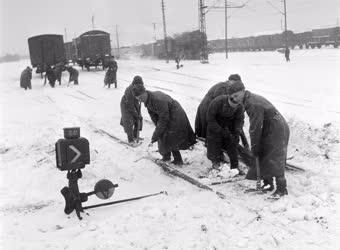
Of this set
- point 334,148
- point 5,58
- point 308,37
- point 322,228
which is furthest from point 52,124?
point 5,58

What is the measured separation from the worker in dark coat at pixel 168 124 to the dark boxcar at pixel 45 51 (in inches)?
961

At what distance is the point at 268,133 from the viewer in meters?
5.75

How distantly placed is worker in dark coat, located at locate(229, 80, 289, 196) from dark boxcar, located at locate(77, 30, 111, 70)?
95.9 ft

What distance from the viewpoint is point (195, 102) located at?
15555 mm

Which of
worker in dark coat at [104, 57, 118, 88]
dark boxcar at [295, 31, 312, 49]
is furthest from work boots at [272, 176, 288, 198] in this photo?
dark boxcar at [295, 31, 312, 49]

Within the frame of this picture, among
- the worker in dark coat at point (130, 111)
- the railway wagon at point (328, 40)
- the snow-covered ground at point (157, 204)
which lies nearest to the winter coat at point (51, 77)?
the snow-covered ground at point (157, 204)

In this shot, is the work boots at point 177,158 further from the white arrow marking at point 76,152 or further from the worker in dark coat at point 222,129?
the white arrow marking at point 76,152

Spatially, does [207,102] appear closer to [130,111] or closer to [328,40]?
[130,111]

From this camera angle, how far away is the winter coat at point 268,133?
5.66 meters

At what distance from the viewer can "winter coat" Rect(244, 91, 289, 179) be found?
223 inches

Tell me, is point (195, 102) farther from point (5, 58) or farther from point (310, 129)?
point (5, 58)

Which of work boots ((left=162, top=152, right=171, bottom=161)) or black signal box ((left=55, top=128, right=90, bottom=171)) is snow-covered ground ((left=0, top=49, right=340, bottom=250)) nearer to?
work boots ((left=162, top=152, right=171, bottom=161))

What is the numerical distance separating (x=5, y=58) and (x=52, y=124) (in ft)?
255

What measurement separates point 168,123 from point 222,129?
0.96 m
